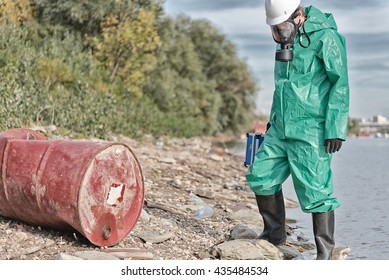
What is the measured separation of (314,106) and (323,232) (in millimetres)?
858

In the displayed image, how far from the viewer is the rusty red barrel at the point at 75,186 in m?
4.74

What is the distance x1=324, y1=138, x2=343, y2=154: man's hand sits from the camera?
476 cm

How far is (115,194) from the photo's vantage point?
491cm

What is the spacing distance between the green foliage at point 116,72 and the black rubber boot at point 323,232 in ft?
18.3

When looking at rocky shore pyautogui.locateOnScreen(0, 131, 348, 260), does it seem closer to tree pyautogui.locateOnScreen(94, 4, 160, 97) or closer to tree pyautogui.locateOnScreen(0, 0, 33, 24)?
tree pyautogui.locateOnScreen(0, 0, 33, 24)

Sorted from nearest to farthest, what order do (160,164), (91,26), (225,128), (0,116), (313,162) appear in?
(313,162) → (0,116) → (160,164) → (91,26) → (225,128)

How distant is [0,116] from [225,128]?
27257mm

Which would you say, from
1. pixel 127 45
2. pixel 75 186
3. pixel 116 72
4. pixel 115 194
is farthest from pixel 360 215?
pixel 116 72

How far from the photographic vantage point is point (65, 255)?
4.50 metres

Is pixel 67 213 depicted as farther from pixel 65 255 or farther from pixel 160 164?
pixel 160 164

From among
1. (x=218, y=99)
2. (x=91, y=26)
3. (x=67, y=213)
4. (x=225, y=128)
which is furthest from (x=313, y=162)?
(x=225, y=128)

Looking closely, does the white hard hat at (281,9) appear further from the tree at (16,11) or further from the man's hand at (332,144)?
the tree at (16,11)

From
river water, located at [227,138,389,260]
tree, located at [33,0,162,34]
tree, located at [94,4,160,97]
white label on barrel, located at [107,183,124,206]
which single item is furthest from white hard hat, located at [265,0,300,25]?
tree, located at [94,4,160,97]

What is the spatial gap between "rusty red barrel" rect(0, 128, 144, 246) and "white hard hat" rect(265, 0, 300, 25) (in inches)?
53.0
